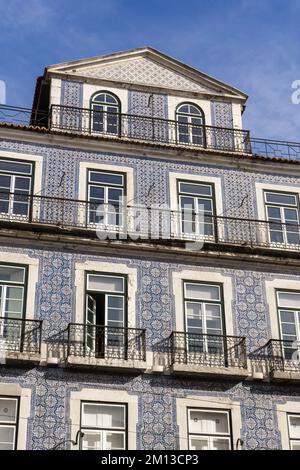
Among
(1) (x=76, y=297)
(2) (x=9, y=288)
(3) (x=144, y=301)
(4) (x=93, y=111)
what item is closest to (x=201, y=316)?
(3) (x=144, y=301)

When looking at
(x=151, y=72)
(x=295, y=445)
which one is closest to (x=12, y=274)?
(x=295, y=445)

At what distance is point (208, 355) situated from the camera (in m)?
16.2

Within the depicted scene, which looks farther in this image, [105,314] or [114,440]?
[105,314]

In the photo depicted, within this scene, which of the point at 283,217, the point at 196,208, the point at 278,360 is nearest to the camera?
the point at 278,360

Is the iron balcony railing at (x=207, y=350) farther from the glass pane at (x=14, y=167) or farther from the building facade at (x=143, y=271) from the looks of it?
the glass pane at (x=14, y=167)

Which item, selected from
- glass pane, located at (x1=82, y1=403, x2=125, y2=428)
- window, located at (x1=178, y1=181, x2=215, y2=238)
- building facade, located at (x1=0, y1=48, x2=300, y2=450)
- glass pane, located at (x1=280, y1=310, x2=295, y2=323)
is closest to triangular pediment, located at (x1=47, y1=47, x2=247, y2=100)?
building facade, located at (x1=0, y1=48, x2=300, y2=450)

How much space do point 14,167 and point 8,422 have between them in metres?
5.37

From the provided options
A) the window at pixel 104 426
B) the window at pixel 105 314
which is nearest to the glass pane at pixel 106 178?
the window at pixel 105 314

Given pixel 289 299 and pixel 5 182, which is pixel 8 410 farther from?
pixel 289 299

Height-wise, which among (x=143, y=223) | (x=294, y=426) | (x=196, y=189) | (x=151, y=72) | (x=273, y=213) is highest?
(x=151, y=72)

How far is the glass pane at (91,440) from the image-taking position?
14930 millimetres

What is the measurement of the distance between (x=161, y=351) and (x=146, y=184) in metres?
3.83
